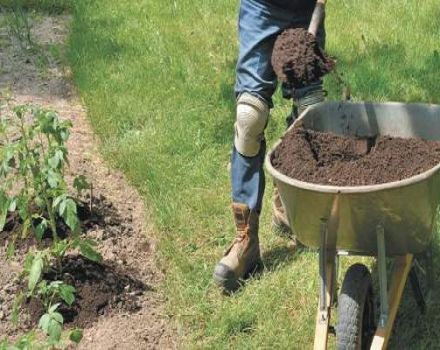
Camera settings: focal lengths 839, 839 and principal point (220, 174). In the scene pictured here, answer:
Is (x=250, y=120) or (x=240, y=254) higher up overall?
(x=250, y=120)

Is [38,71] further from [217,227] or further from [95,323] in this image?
[95,323]

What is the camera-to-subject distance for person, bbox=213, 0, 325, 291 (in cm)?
355

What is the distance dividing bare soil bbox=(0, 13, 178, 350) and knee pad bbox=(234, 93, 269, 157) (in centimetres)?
79

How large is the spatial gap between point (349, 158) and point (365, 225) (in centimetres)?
40

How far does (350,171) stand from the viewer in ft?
9.06

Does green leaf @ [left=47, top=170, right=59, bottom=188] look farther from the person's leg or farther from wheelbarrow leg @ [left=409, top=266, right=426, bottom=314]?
wheelbarrow leg @ [left=409, top=266, right=426, bottom=314]

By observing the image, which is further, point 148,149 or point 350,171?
point 148,149

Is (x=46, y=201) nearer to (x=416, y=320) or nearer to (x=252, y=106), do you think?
(x=252, y=106)

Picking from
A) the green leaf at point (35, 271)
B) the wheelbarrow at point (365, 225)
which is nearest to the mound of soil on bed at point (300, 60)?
the wheelbarrow at point (365, 225)

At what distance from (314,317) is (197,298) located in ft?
1.79

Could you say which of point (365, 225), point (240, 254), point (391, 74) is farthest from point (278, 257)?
point (391, 74)

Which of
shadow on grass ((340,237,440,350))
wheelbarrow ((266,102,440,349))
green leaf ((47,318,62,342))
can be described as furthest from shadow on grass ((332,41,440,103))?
green leaf ((47,318,62,342))

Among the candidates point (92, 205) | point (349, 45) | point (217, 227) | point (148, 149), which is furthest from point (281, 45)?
point (349, 45)

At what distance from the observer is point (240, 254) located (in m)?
3.72
